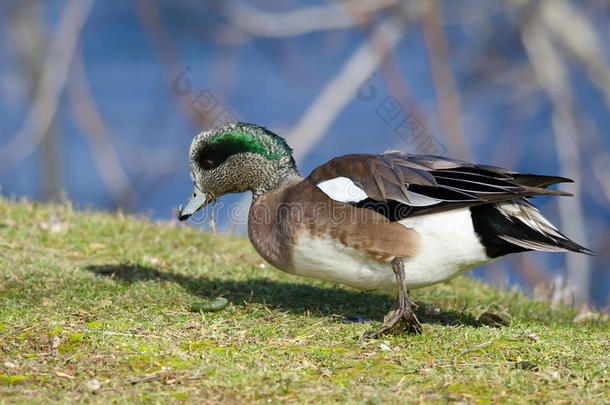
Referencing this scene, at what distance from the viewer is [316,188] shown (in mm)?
3699

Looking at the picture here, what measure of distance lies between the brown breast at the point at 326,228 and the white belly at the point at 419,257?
0.04m

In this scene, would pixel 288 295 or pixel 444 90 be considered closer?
pixel 288 295

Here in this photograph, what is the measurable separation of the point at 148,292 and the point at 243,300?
58 centimetres

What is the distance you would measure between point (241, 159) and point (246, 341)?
49.2 inches

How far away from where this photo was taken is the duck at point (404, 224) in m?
3.48

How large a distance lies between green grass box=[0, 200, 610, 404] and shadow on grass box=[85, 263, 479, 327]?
13mm

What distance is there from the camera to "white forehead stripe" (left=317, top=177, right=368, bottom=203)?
3549 mm

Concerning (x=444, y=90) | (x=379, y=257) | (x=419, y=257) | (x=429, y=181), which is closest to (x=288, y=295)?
(x=379, y=257)

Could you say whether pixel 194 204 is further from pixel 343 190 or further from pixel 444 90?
pixel 444 90

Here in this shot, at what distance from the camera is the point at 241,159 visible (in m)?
4.17

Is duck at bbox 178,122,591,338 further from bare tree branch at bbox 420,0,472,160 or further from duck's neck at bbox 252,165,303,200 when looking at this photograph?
bare tree branch at bbox 420,0,472,160

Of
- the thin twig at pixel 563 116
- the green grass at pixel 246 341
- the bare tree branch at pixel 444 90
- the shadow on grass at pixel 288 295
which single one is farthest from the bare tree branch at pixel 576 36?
the shadow on grass at pixel 288 295

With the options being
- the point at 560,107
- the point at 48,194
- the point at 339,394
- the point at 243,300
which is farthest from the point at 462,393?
the point at 48,194

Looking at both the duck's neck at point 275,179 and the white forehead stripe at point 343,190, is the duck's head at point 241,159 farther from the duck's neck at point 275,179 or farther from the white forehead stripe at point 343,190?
the white forehead stripe at point 343,190
